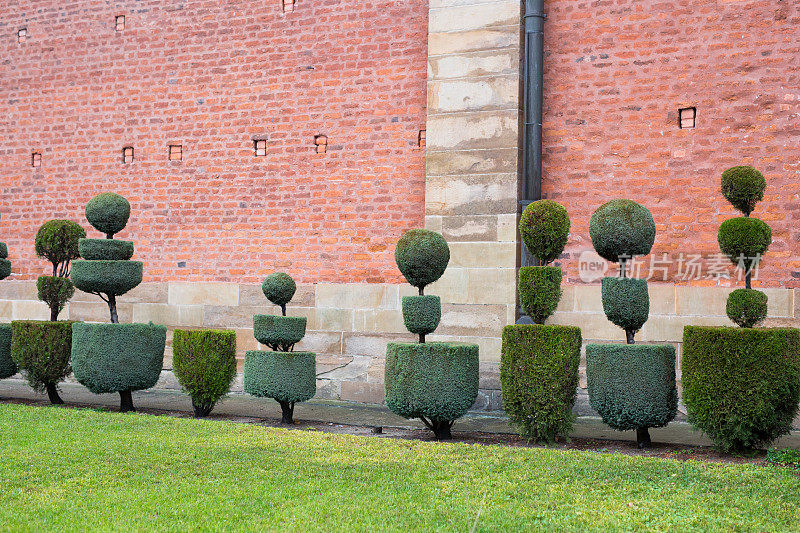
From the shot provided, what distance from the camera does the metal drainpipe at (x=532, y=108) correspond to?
779 cm

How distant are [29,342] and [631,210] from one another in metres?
6.03

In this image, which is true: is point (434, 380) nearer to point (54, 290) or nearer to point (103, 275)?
point (103, 275)

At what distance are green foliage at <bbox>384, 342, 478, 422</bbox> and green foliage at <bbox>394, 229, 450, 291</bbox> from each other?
2.06 feet

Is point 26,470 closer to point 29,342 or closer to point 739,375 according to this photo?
point 29,342

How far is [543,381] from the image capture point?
227 inches

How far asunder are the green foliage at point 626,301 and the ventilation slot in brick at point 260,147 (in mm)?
4887

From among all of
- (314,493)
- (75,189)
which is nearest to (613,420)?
(314,493)

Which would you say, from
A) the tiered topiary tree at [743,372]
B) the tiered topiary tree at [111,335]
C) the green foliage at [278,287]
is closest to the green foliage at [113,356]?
the tiered topiary tree at [111,335]

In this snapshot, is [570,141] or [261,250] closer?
[570,141]

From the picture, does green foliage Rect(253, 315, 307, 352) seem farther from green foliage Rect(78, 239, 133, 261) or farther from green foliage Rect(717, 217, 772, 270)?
green foliage Rect(717, 217, 772, 270)

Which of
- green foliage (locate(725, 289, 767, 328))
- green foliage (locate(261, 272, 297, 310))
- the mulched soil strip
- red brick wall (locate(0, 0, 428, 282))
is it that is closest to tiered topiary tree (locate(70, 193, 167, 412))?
the mulched soil strip

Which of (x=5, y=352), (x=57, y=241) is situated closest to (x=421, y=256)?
(x=57, y=241)

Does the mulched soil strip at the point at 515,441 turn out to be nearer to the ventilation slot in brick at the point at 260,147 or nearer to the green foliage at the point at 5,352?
the green foliage at the point at 5,352

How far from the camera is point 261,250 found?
915cm
